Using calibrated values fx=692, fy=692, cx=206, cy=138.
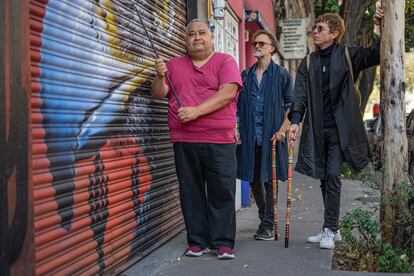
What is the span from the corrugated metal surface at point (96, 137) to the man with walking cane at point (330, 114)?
1250mm

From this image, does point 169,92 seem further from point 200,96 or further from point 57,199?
point 57,199

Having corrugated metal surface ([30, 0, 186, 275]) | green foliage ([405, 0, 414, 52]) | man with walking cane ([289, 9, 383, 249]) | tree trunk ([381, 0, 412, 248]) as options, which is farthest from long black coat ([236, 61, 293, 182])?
green foliage ([405, 0, 414, 52])

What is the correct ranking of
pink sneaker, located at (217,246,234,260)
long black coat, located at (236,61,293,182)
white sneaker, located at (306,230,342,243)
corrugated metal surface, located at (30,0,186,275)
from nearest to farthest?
corrugated metal surface, located at (30,0,186,275), pink sneaker, located at (217,246,234,260), white sneaker, located at (306,230,342,243), long black coat, located at (236,61,293,182)

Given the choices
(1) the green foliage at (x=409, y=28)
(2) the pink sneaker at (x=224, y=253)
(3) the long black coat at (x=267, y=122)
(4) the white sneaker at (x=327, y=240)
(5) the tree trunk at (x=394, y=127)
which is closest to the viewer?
(5) the tree trunk at (x=394, y=127)

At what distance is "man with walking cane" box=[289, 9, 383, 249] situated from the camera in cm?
577

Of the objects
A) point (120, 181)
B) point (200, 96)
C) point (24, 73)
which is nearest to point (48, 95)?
point (24, 73)

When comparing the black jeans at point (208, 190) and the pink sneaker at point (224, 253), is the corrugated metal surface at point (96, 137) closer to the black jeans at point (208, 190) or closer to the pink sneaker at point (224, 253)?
the black jeans at point (208, 190)

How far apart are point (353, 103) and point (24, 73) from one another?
3208 millimetres

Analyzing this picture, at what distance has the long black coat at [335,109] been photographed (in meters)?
5.75

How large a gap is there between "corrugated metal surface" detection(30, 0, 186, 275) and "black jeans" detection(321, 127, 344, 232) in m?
1.39

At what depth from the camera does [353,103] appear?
5.77 meters

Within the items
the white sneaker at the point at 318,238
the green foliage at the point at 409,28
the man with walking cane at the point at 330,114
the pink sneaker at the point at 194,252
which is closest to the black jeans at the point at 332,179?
the man with walking cane at the point at 330,114

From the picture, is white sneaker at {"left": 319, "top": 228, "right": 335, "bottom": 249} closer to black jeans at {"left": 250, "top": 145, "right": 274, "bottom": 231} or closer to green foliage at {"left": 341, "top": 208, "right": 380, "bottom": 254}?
green foliage at {"left": 341, "top": 208, "right": 380, "bottom": 254}

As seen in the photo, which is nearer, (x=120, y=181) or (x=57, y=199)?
(x=57, y=199)
